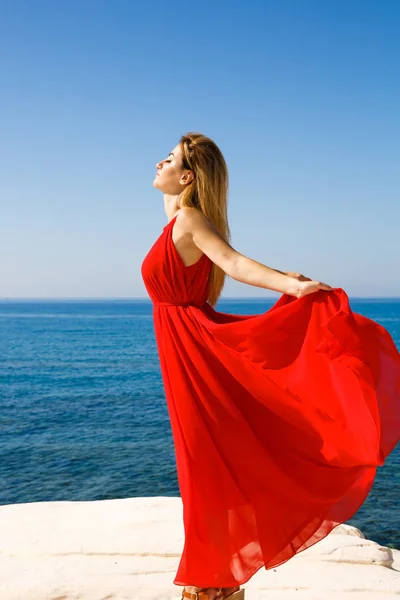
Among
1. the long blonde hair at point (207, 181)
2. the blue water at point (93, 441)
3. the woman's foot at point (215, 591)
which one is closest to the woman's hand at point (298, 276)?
the long blonde hair at point (207, 181)

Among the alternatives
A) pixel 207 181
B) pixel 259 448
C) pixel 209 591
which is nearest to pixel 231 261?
pixel 207 181

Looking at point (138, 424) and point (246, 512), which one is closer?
point (246, 512)

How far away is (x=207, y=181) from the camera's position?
368 centimetres

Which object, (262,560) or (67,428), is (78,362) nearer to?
(67,428)

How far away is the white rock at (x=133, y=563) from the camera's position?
181 inches

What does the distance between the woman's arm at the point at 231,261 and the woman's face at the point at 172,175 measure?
236 mm

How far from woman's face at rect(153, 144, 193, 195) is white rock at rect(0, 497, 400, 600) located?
2775 millimetres

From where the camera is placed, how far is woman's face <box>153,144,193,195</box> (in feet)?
12.3

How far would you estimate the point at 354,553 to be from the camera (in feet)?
17.4

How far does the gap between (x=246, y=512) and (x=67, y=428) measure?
18.2 m

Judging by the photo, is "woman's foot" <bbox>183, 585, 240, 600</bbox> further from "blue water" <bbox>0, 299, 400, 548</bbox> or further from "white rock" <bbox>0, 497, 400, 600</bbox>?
"blue water" <bbox>0, 299, 400, 548</bbox>

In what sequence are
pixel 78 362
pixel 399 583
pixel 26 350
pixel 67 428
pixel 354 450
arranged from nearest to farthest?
pixel 354 450 < pixel 399 583 < pixel 67 428 < pixel 78 362 < pixel 26 350

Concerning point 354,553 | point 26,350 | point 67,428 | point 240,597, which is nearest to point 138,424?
point 67,428

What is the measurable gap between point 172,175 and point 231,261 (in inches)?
27.3
